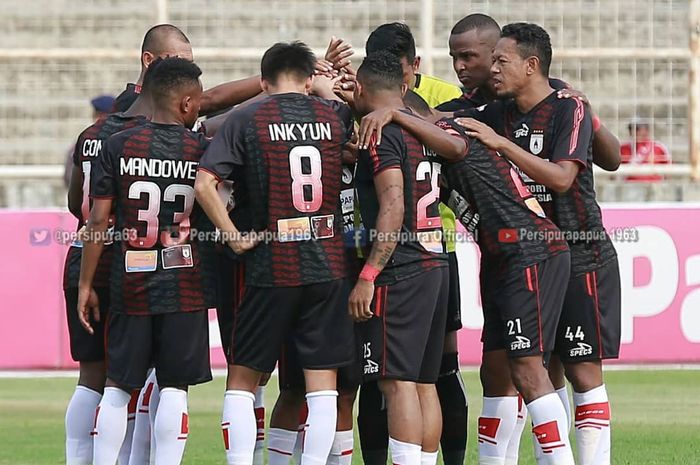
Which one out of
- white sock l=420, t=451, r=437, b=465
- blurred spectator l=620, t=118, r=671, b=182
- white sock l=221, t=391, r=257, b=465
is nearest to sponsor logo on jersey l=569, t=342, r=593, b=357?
white sock l=420, t=451, r=437, b=465

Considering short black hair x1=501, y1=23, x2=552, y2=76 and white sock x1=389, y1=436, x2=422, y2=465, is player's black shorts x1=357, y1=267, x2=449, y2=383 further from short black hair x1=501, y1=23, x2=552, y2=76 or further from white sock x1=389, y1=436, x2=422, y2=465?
short black hair x1=501, y1=23, x2=552, y2=76

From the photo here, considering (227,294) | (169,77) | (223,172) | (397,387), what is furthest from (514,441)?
(169,77)

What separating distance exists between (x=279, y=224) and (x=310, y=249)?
19 cm

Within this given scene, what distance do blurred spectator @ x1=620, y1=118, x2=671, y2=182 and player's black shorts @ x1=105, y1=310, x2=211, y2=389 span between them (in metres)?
7.87

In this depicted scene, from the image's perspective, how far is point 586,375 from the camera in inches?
268

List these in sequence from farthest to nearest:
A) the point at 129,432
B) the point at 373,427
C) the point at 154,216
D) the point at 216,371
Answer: the point at 216,371
the point at 129,432
the point at 373,427
the point at 154,216

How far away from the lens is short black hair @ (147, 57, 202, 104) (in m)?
6.39

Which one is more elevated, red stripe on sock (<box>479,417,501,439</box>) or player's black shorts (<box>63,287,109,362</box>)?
player's black shorts (<box>63,287,109,362</box>)

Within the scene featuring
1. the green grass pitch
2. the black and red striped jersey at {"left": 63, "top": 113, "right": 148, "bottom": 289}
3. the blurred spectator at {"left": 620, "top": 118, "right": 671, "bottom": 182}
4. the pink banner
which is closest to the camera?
the black and red striped jersey at {"left": 63, "top": 113, "right": 148, "bottom": 289}

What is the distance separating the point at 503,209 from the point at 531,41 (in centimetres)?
83

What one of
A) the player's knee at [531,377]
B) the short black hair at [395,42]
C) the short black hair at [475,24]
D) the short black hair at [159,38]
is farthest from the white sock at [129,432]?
the short black hair at [475,24]

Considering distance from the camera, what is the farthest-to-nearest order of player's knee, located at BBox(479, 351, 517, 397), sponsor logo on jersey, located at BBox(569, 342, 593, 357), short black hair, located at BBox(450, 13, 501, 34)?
short black hair, located at BBox(450, 13, 501, 34), player's knee, located at BBox(479, 351, 517, 397), sponsor logo on jersey, located at BBox(569, 342, 593, 357)

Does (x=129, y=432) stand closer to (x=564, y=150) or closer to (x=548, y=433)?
(x=548, y=433)

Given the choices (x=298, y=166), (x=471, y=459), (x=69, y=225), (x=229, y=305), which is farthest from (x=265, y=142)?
(x=69, y=225)
